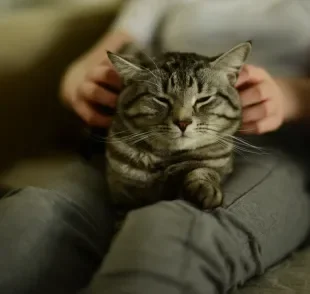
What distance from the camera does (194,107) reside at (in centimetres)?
95

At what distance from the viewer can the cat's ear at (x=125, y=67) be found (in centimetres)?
97

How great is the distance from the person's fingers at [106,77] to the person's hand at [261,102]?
0.23m

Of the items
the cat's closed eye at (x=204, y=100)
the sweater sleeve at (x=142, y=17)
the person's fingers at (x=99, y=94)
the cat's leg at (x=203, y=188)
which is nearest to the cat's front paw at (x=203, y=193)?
the cat's leg at (x=203, y=188)

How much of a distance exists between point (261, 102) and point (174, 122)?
18cm

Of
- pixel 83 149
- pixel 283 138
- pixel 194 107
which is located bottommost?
pixel 83 149

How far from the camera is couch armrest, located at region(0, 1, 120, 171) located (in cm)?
136

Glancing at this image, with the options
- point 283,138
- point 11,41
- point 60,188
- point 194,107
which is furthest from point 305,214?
point 11,41

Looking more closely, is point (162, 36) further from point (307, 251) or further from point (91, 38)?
point (307, 251)

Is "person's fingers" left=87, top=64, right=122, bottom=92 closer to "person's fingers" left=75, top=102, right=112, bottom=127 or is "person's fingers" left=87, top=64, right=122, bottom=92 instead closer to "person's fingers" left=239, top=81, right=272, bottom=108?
"person's fingers" left=75, top=102, right=112, bottom=127

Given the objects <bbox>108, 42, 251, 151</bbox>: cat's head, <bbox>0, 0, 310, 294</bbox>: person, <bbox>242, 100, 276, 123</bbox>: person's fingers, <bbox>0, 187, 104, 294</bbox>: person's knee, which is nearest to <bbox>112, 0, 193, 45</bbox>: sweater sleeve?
<bbox>0, 0, 310, 294</bbox>: person

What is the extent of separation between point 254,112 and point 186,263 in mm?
383

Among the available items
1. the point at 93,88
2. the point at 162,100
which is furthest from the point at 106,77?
the point at 162,100

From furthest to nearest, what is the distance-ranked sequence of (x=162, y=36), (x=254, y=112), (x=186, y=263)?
1. (x=162, y=36)
2. (x=254, y=112)
3. (x=186, y=263)

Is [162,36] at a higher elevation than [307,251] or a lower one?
higher
